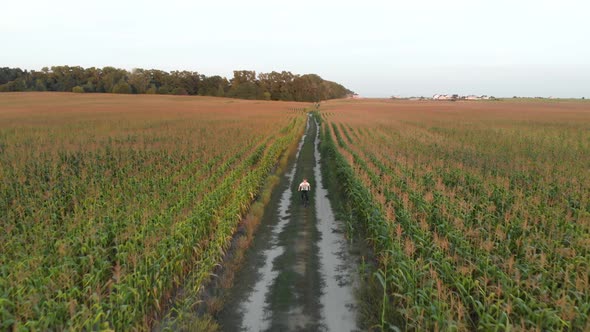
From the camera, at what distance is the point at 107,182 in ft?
46.8

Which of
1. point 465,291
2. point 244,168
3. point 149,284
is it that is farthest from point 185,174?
point 465,291

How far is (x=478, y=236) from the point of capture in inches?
369

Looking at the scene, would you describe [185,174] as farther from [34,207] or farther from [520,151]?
[520,151]

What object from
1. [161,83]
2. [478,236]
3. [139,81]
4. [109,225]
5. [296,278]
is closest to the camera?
[296,278]

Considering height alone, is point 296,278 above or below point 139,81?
below

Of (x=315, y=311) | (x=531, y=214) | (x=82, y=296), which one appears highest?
(x=531, y=214)

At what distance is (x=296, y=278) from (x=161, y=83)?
132 meters

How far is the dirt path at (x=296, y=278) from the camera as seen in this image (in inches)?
284

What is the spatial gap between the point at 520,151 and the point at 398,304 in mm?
20271

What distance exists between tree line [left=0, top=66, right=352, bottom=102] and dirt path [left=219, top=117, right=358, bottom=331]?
11591 centimetres

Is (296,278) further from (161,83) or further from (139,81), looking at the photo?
(161,83)

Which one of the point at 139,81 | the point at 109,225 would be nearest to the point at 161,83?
the point at 139,81

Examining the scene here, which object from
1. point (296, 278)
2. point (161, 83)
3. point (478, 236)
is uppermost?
point (161, 83)

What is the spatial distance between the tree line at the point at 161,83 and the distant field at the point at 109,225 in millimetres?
105076
